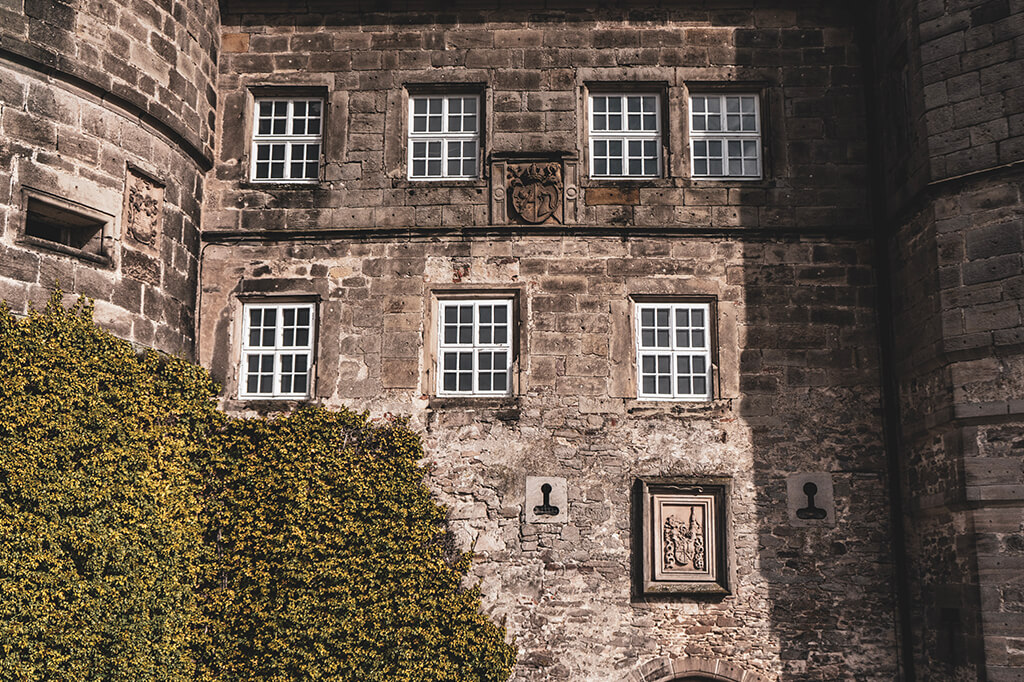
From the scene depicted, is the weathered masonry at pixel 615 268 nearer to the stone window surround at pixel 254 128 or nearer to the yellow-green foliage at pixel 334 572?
the stone window surround at pixel 254 128

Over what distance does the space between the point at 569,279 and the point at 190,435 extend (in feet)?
16.1

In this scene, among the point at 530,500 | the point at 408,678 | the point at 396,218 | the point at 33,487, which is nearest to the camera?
the point at 33,487

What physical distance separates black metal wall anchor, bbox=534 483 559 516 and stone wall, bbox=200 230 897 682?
179mm

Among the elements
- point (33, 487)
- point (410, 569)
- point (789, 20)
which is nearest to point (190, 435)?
point (33, 487)

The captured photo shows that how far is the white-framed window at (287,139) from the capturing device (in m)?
13.2

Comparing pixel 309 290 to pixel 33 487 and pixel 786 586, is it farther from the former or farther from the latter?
pixel 786 586

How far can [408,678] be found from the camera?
11289 mm

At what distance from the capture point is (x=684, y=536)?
11891 mm

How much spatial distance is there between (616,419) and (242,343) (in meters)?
4.79

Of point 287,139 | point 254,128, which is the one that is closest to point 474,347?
point 287,139

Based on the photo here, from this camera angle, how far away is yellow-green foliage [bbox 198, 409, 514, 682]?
1132 centimetres

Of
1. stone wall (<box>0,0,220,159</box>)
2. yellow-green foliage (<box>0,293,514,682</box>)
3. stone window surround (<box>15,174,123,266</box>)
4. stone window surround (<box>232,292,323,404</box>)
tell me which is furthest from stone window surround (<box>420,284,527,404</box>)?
stone window surround (<box>15,174,123,266</box>)

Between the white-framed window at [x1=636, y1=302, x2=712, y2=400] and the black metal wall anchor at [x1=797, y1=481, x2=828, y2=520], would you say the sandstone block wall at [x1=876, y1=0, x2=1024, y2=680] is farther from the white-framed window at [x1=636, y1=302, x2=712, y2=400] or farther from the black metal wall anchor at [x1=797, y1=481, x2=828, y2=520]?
the white-framed window at [x1=636, y1=302, x2=712, y2=400]

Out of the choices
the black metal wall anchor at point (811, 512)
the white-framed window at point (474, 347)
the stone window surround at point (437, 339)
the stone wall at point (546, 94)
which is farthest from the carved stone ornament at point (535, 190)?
the black metal wall anchor at point (811, 512)
